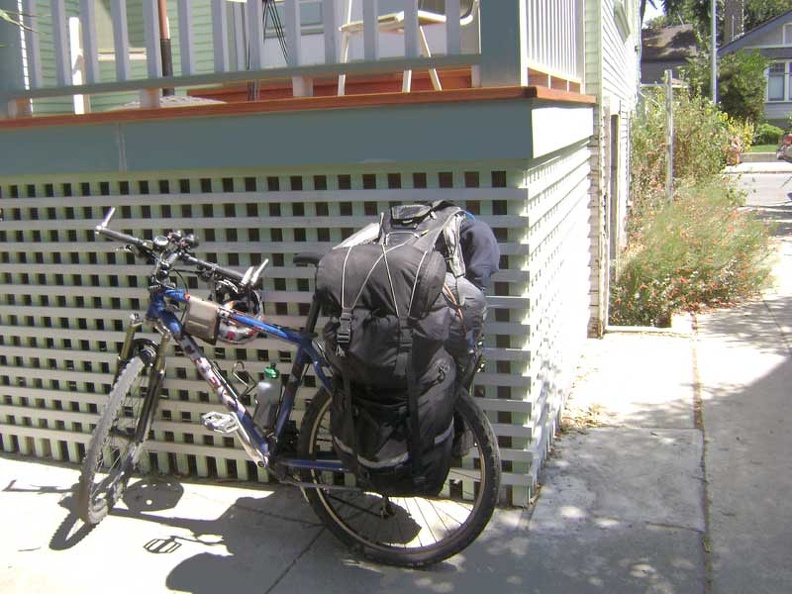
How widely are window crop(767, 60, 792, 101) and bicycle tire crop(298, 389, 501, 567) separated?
49.4 meters

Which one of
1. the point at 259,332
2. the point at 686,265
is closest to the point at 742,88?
the point at 686,265

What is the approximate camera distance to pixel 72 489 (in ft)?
15.4

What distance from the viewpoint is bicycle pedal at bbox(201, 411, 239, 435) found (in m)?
4.00

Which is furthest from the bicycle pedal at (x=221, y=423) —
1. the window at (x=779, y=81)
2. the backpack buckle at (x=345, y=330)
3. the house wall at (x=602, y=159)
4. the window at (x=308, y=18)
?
the window at (x=779, y=81)

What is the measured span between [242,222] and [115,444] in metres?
1.21

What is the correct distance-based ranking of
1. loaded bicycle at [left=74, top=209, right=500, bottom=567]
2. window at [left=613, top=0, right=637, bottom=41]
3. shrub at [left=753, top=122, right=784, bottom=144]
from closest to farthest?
loaded bicycle at [left=74, top=209, right=500, bottom=567]
window at [left=613, top=0, right=637, bottom=41]
shrub at [left=753, top=122, right=784, bottom=144]

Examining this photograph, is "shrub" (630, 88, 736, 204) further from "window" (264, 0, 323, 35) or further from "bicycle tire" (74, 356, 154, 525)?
"bicycle tire" (74, 356, 154, 525)

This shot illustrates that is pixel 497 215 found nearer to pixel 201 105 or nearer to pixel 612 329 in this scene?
pixel 201 105

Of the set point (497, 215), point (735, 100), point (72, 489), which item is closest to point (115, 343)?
point (72, 489)

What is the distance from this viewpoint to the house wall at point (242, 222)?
13.5 feet

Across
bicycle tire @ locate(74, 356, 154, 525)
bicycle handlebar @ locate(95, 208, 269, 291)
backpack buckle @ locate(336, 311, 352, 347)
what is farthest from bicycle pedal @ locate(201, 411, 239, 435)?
backpack buckle @ locate(336, 311, 352, 347)

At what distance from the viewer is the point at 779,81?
4862cm

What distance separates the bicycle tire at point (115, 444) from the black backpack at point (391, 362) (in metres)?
1.14

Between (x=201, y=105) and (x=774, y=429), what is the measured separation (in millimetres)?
3704
